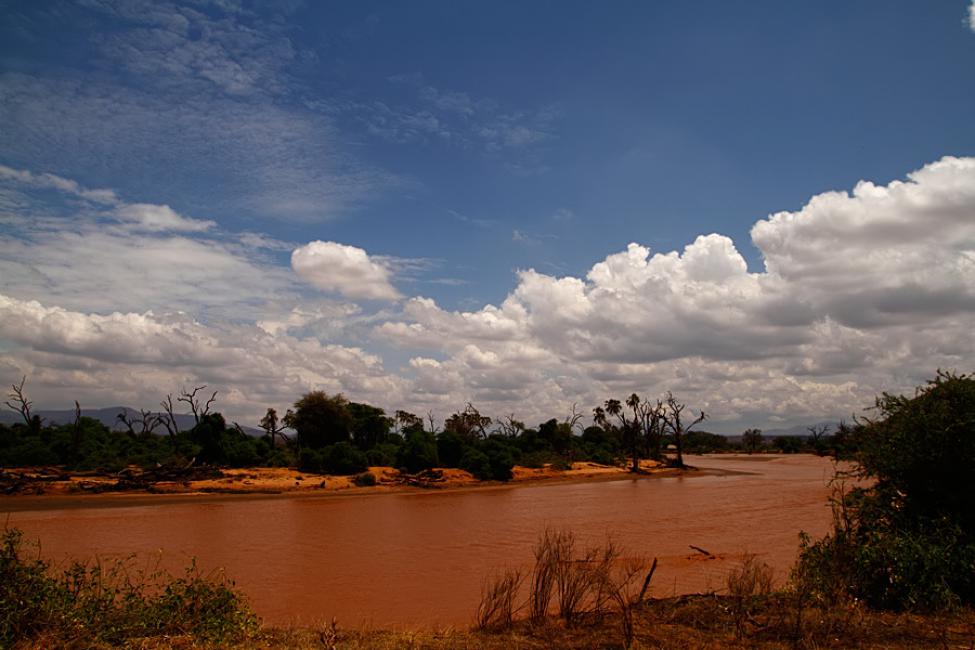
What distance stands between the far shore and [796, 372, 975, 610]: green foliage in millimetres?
29529

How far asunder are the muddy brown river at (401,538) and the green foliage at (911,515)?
3045 millimetres

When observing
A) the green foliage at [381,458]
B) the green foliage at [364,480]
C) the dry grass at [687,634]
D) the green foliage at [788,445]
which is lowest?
the green foliage at [788,445]

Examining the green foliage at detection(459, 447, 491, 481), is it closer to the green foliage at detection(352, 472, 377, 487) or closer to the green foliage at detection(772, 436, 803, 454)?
the green foliage at detection(352, 472, 377, 487)

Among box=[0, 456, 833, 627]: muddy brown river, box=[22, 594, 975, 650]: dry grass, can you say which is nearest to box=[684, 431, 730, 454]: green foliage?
box=[0, 456, 833, 627]: muddy brown river

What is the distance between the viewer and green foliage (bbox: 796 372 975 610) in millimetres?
10438

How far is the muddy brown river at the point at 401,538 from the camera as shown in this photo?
14117 millimetres

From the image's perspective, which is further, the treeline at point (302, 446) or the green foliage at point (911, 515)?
the treeline at point (302, 446)

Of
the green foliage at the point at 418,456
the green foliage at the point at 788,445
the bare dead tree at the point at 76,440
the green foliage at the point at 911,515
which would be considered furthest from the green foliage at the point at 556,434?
the green foliage at the point at 788,445

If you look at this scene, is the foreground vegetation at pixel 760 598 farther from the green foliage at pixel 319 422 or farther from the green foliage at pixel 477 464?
the green foliage at pixel 319 422

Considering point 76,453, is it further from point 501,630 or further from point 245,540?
point 501,630

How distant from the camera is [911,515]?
1152cm

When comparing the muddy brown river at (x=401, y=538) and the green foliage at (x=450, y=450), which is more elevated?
the green foliage at (x=450, y=450)

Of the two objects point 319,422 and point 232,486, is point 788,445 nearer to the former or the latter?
point 319,422

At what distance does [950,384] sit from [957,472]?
164 cm
